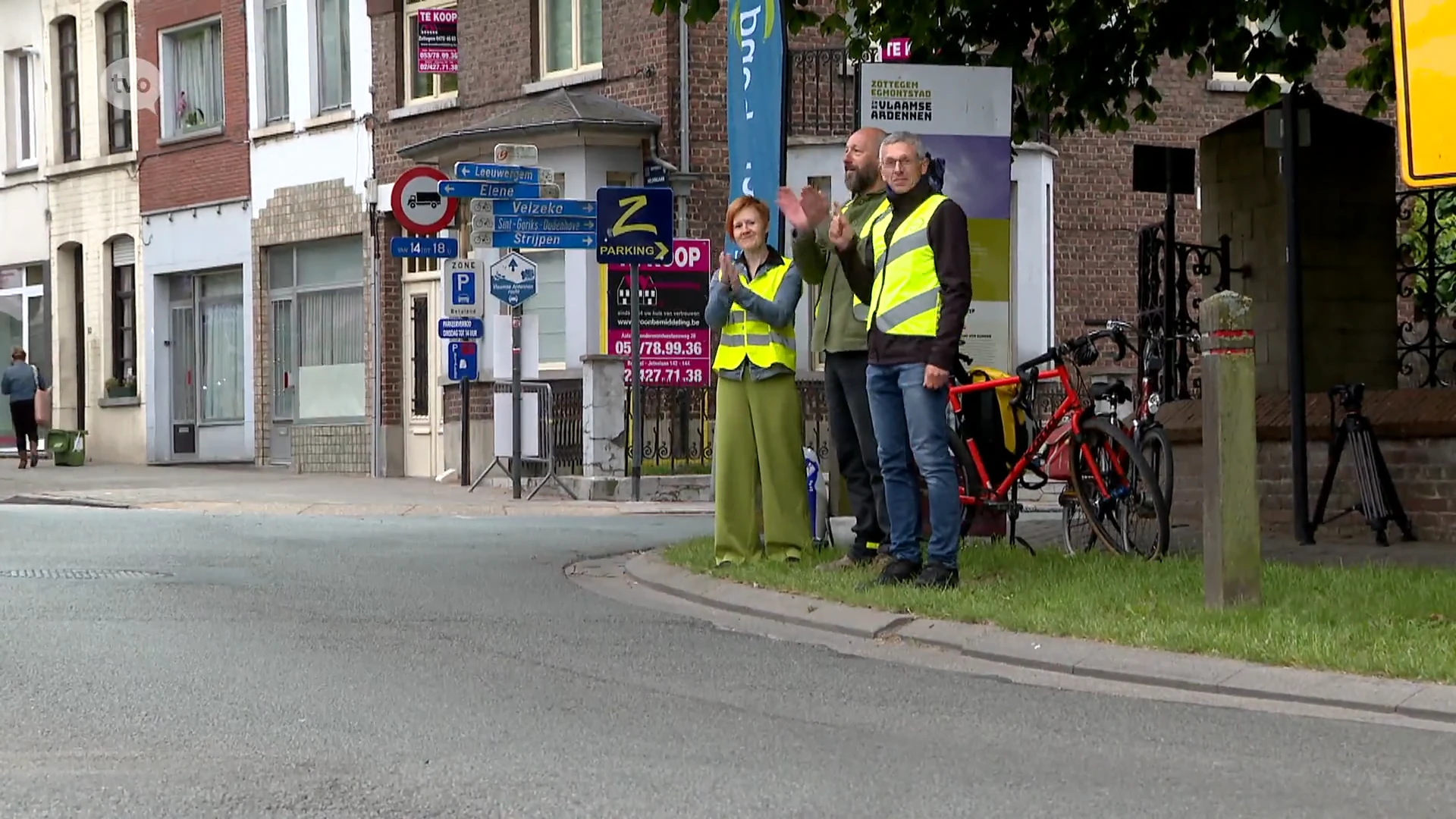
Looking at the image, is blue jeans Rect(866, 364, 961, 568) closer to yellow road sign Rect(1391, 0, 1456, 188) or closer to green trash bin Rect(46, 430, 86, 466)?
yellow road sign Rect(1391, 0, 1456, 188)

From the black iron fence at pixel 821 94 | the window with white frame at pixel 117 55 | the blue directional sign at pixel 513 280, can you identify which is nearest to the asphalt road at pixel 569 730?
the blue directional sign at pixel 513 280

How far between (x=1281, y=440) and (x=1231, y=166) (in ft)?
7.11

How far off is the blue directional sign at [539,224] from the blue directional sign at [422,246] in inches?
92.3

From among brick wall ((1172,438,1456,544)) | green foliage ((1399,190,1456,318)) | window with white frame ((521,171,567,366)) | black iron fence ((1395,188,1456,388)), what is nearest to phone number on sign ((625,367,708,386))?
window with white frame ((521,171,567,366))

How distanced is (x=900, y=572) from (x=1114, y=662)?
6.98 ft

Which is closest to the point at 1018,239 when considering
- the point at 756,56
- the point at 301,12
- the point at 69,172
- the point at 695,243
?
the point at 695,243

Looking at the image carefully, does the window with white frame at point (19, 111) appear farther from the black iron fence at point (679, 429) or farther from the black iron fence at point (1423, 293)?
the black iron fence at point (1423, 293)

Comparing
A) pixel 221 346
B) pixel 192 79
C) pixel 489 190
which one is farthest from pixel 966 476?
pixel 192 79

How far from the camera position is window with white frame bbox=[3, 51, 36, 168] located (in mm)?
34344

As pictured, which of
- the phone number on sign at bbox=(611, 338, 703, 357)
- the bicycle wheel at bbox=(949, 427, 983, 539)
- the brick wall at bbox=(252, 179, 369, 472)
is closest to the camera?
the bicycle wheel at bbox=(949, 427, 983, 539)

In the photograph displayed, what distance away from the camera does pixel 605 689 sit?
7.04 metres

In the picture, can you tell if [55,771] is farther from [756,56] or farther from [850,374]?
[756,56]

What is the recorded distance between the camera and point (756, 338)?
1085 centimetres

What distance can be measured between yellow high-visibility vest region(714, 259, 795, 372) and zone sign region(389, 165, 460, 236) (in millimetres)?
11242
